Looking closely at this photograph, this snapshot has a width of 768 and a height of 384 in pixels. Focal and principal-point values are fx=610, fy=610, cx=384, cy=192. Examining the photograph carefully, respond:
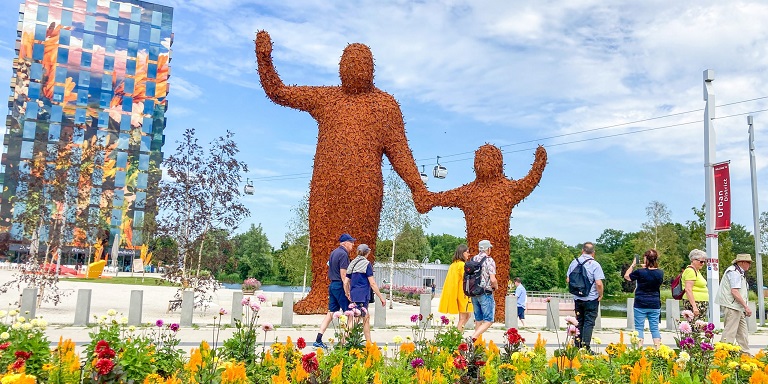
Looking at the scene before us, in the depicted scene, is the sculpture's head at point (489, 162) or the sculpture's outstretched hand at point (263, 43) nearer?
the sculpture's head at point (489, 162)

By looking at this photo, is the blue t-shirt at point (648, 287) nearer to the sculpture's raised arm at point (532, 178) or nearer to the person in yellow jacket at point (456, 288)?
the person in yellow jacket at point (456, 288)

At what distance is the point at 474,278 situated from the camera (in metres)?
7.89

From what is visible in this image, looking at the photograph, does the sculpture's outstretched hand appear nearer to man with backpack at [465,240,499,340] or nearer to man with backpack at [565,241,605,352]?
man with backpack at [465,240,499,340]

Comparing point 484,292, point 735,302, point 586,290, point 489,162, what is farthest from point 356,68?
point 735,302

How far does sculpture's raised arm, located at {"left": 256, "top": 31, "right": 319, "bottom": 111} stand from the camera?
13344 mm

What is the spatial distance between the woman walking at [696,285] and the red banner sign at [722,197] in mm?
4718

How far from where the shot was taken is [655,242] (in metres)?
39.8

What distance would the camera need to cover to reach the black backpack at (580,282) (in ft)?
24.1

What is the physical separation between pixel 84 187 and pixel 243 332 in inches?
489

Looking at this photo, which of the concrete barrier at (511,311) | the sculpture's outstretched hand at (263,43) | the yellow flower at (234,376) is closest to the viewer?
the yellow flower at (234,376)

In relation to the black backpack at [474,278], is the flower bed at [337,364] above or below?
below

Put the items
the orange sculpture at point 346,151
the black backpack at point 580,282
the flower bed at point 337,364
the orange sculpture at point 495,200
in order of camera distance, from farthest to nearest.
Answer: the orange sculpture at point 495,200
the orange sculpture at point 346,151
the black backpack at point 580,282
the flower bed at point 337,364

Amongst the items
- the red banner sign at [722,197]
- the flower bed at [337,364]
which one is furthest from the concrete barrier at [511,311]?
the flower bed at [337,364]

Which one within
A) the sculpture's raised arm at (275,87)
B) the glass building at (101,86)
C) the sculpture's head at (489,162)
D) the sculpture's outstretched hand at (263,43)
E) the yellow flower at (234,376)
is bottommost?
the yellow flower at (234,376)
